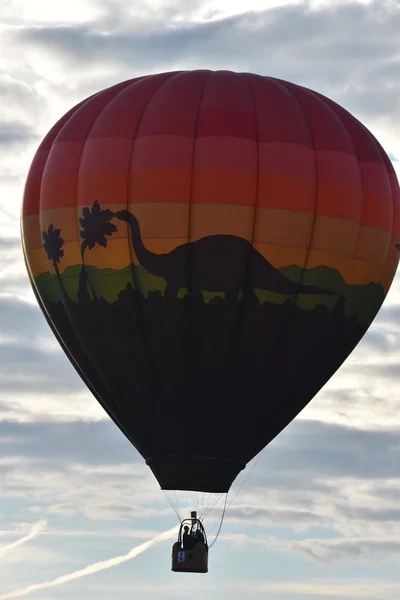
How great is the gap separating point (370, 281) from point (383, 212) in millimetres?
1450

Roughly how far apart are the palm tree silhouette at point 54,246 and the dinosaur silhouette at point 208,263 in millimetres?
1998

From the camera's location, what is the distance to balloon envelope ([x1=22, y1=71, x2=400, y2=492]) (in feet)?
161

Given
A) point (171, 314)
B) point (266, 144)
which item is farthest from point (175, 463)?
point (266, 144)

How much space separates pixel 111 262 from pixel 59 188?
2134 millimetres

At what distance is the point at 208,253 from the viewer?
161ft

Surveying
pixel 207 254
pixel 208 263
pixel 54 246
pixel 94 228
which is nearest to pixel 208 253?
pixel 207 254

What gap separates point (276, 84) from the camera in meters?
51.0

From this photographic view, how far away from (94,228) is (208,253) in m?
2.44

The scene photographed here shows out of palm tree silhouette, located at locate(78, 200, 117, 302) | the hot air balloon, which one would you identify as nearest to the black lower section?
the hot air balloon

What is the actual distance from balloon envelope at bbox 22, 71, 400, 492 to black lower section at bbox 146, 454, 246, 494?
0.12ft

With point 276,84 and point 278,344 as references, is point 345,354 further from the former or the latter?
point 276,84

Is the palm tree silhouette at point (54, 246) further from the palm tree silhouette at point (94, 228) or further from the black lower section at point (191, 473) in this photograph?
the black lower section at point (191, 473)

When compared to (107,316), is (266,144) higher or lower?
higher

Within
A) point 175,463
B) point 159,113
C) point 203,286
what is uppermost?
point 159,113
